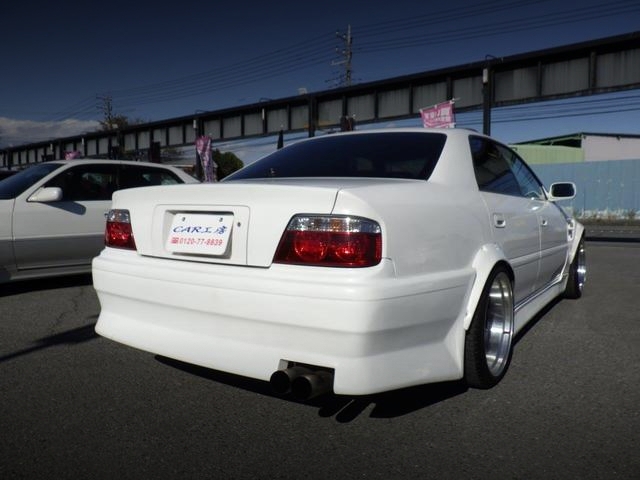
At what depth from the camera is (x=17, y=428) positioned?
2.36 meters

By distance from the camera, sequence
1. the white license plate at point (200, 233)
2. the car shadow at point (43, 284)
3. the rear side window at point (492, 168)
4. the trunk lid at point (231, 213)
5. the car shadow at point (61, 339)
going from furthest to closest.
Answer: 1. the car shadow at point (43, 284)
2. the car shadow at point (61, 339)
3. the rear side window at point (492, 168)
4. the white license plate at point (200, 233)
5. the trunk lid at point (231, 213)

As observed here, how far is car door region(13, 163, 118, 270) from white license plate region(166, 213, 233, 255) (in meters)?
3.64

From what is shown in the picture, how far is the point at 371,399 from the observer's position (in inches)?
105

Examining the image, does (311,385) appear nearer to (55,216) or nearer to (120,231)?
(120,231)

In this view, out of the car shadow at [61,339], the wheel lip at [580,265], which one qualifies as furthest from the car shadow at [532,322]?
the car shadow at [61,339]

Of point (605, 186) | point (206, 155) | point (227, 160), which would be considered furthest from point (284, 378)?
point (227, 160)

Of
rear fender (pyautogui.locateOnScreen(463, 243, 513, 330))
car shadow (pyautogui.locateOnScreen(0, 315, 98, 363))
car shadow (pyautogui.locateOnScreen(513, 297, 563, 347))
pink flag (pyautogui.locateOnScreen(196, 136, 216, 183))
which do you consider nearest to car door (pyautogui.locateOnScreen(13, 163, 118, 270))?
car shadow (pyautogui.locateOnScreen(0, 315, 98, 363))

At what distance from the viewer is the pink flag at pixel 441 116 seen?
1403cm

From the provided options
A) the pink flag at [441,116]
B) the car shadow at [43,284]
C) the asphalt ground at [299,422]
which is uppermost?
the pink flag at [441,116]

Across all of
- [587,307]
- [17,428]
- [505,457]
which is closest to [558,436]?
[505,457]

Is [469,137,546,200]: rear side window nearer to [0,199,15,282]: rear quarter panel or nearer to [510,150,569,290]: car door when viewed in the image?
[510,150,569,290]: car door

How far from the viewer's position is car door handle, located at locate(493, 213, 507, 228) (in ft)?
9.64

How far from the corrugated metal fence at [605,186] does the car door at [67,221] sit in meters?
24.4

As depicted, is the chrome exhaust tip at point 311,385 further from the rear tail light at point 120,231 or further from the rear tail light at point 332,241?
the rear tail light at point 120,231
